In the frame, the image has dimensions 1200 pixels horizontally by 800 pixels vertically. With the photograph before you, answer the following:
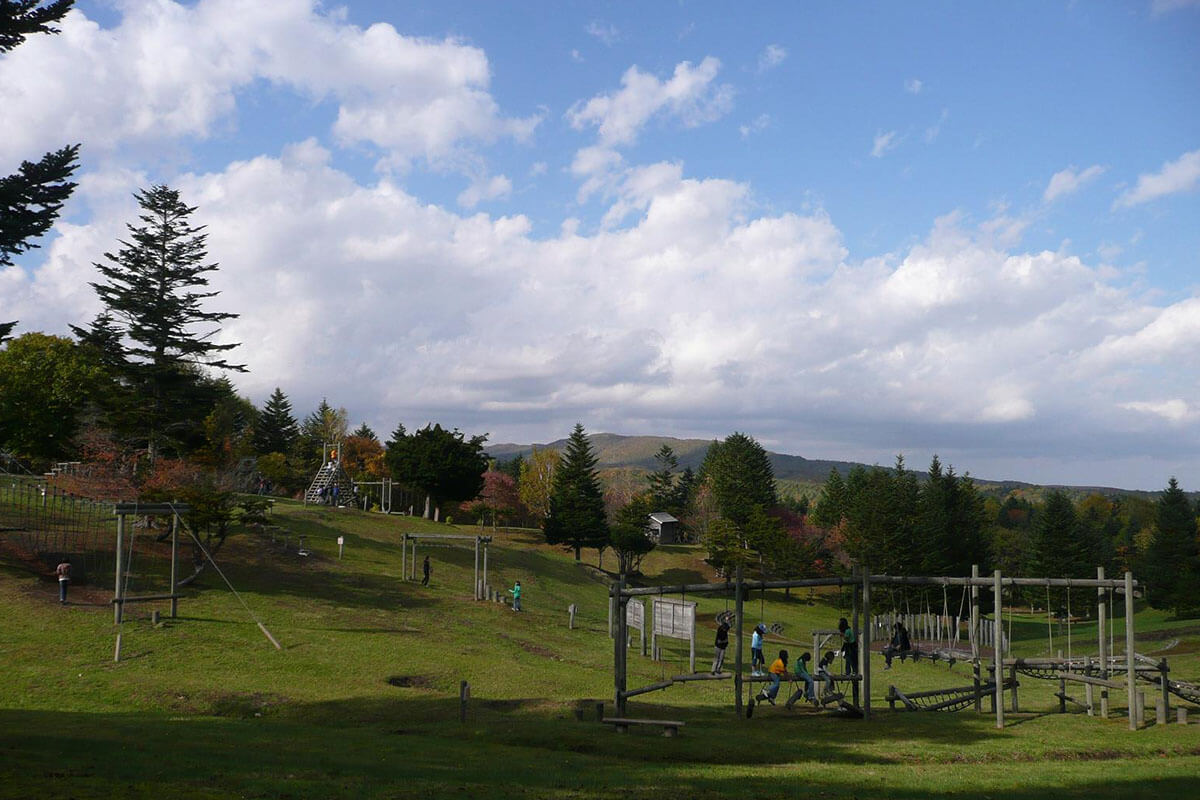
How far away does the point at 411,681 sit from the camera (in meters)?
27.9

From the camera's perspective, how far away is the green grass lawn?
1551 centimetres

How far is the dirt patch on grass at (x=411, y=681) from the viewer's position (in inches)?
1078

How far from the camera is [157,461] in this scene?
4750 cm

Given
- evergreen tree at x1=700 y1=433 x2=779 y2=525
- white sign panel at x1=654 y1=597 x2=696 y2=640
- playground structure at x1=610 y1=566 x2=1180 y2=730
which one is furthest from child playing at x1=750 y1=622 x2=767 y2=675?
evergreen tree at x1=700 y1=433 x2=779 y2=525

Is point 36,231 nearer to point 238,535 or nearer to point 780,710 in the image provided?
point 780,710

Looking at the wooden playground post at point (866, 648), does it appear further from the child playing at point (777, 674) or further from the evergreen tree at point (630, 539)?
the evergreen tree at point (630, 539)

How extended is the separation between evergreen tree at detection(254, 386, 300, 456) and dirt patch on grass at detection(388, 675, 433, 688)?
84.2m

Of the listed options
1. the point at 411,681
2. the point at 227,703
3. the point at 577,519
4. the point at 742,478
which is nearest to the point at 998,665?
the point at 411,681

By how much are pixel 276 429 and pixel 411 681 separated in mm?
87072

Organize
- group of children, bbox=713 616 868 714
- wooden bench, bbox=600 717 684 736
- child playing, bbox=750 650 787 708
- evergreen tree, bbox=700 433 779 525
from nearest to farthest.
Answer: wooden bench, bbox=600 717 684 736
child playing, bbox=750 650 787 708
group of children, bbox=713 616 868 714
evergreen tree, bbox=700 433 779 525

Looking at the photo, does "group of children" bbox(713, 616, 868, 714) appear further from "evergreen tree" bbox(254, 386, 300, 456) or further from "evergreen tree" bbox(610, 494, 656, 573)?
"evergreen tree" bbox(254, 386, 300, 456)

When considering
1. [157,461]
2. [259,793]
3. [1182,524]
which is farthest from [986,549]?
[259,793]

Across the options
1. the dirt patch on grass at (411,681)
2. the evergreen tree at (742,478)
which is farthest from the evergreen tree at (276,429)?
the dirt patch on grass at (411,681)

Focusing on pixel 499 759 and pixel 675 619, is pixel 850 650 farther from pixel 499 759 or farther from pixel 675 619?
pixel 499 759
